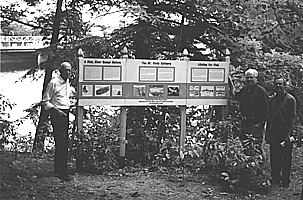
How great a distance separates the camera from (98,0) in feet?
31.7

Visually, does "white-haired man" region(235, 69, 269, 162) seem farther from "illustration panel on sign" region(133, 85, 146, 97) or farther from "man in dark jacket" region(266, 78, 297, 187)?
"illustration panel on sign" region(133, 85, 146, 97)

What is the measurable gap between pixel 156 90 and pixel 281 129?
79.3 inches

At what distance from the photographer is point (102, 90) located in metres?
7.24

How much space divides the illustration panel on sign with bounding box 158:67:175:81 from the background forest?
90 cm

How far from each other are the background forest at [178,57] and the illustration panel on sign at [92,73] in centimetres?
85

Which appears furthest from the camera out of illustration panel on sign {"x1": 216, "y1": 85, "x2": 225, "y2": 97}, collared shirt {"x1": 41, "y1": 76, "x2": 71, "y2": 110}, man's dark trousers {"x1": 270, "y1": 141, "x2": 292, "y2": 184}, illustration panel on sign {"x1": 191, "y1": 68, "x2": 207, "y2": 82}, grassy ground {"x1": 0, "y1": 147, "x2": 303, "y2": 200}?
illustration panel on sign {"x1": 216, "y1": 85, "x2": 225, "y2": 97}

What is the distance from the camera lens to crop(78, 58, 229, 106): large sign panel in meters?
7.18

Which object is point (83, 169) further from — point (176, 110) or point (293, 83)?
point (293, 83)

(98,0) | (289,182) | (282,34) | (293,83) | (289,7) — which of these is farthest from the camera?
(98,0)

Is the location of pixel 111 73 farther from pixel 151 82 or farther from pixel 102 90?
pixel 151 82

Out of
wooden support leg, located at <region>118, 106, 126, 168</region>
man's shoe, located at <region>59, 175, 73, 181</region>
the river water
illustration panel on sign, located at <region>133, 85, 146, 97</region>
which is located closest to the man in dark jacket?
illustration panel on sign, located at <region>133, 85, 146, 97</region>

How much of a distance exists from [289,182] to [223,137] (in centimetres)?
119

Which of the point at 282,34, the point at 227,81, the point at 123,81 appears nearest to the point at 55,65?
the point at 123,81

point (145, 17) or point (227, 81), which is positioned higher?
point (145, 17)
